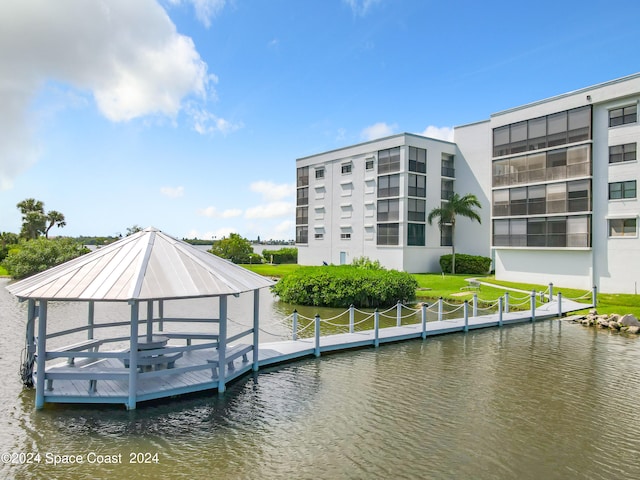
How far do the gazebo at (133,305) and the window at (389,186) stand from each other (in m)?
37.7

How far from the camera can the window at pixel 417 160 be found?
160ft

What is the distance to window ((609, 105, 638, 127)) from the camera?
1265 inches

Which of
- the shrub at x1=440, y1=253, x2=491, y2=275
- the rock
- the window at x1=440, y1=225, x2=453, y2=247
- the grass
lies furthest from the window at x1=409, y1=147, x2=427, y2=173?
the rock

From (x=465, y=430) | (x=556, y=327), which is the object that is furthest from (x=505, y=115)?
(x=465, y=430)

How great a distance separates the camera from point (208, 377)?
40.1ft

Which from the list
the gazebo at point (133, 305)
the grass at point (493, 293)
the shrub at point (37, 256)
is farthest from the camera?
the shrub at point (37, 256)

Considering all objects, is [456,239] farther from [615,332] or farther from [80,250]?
[80,250]

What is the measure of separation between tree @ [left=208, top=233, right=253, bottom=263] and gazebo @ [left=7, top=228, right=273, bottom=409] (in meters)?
53.8

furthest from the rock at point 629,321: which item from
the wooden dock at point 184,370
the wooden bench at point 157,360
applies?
the wooden bench at point 157,360

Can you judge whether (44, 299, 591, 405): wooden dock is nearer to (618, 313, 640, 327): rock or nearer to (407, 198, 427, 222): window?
(618, 313, 640, 327): rock

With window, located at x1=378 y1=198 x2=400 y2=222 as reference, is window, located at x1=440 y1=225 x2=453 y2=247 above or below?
below

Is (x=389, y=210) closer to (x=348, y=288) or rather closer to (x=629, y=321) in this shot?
(x=348, y=288)

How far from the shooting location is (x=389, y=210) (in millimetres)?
50062

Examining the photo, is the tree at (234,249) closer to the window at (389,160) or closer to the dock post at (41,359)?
the window at (389,160)
